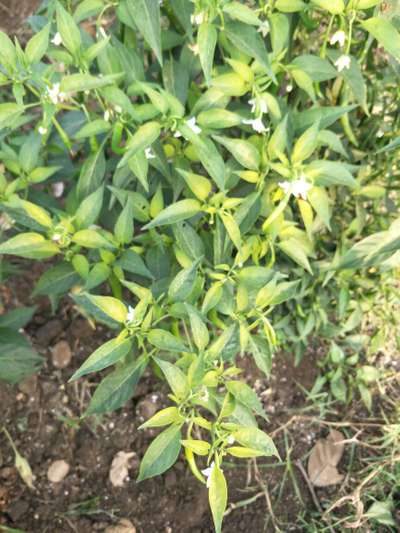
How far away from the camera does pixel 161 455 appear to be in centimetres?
105

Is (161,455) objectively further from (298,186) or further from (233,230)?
(298,186)

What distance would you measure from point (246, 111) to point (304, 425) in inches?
39.4

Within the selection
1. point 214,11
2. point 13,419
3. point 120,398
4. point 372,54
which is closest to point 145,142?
point 214,11

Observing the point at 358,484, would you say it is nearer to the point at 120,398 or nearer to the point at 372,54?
the point at 120,398

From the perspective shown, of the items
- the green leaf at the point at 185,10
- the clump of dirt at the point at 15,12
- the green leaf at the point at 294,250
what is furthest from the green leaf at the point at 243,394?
the clump of dirt at the point at 15,12

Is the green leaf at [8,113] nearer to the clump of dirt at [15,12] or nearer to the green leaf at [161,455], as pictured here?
the green leaf at [161,455]

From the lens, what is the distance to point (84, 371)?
1.03 m

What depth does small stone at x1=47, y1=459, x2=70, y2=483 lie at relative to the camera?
1.82 meters

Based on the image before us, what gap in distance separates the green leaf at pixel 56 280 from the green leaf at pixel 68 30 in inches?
17.4

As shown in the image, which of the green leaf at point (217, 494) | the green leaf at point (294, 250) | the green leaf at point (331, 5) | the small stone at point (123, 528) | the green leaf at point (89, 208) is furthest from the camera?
the small stone at point (123, 528)

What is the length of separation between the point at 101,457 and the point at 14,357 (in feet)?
1.40

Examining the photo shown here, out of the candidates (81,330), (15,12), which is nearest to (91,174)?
(81,330)

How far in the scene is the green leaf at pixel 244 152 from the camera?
45.6 inches

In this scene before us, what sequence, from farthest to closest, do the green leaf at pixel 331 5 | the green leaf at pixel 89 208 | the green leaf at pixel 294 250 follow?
the green leaf at pixel 294 250
the green leaf at pixel 89 208
the green leaf at pixel 331 5
